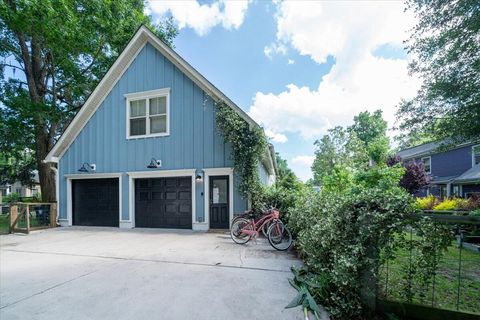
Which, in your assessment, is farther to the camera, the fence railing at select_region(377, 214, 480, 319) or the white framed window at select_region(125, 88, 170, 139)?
the white framed window at select_region(125, 88, 170, 139)

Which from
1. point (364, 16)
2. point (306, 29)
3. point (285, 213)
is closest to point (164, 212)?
point (285, 213)

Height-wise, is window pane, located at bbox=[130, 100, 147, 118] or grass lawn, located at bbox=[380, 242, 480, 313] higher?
window pane, located at bbox=[130, 100, 147, 118]

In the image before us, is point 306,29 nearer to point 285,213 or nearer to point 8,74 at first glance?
point 285,213

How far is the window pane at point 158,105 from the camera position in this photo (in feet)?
31.9

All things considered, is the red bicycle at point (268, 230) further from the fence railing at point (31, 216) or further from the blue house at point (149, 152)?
the fence railing at point (31, 216)

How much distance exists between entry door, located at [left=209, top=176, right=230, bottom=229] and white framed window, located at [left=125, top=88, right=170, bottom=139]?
2728 mm

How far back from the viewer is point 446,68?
6.76 m

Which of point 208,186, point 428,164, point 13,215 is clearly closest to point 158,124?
point 208,186

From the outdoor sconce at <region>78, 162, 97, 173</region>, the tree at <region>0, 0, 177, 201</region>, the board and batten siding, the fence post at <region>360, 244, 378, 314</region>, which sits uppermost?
the tree at <region>0, 0, 177, 201</region>

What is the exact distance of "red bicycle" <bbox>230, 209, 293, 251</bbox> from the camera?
6.14 meters

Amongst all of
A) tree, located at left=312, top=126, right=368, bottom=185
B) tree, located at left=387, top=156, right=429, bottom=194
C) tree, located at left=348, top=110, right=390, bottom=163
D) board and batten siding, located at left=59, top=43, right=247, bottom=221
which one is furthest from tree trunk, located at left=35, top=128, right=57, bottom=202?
tree, located at left=348, top=110, right=390, bottom=163

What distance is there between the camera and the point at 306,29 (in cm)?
791

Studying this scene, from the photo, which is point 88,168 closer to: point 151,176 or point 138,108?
point 151,176

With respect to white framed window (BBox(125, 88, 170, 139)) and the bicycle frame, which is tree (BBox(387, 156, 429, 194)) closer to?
the bicycle frame
